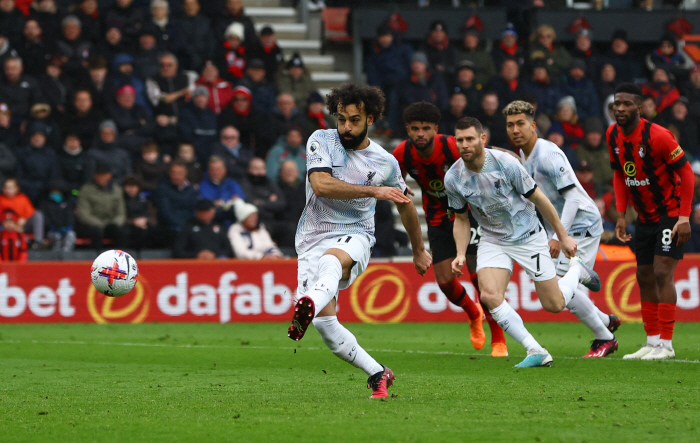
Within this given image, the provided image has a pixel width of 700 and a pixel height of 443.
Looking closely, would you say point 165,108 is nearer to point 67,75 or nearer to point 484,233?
point 67,75

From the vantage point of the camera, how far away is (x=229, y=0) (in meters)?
20.1

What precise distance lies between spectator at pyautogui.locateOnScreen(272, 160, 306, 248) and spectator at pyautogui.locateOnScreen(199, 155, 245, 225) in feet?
2.59

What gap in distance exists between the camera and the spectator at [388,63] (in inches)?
789

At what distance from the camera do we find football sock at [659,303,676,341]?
10.0 meters

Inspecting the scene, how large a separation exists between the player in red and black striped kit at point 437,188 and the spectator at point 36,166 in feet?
26.2

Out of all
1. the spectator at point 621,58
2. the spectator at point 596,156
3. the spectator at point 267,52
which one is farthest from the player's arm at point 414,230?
the spectator at point 621,58

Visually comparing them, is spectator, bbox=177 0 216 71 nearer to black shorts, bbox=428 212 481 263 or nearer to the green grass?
the green grass

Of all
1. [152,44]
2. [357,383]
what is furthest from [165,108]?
[357,383]

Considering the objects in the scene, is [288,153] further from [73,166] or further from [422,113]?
[422,113]

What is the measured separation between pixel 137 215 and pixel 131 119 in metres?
2.10

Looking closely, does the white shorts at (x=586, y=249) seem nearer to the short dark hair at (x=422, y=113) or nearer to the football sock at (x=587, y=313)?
the football sock at (x=587, y=313)

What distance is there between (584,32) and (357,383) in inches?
595

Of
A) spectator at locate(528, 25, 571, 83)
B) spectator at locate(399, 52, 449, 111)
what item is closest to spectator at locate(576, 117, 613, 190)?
spectator at locate(528, 25, 571, 83)

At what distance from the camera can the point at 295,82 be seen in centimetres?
1995
